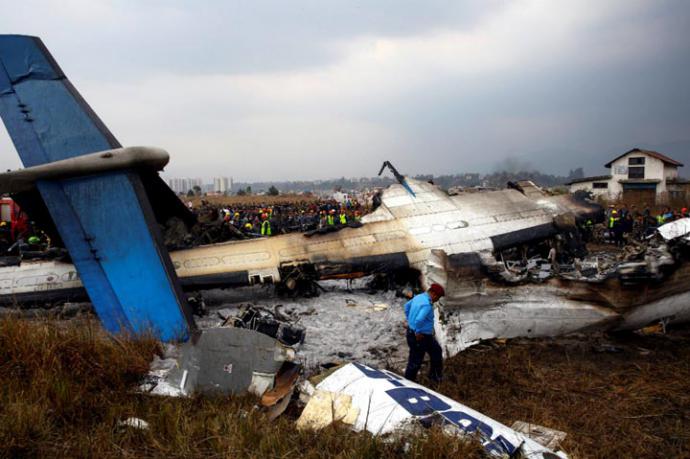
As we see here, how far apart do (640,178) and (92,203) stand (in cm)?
4552

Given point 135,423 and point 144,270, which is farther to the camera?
point 144,270

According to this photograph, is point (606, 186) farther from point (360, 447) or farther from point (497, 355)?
point (360, 447)

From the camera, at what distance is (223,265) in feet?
29.7

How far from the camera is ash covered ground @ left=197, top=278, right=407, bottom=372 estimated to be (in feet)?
22.7

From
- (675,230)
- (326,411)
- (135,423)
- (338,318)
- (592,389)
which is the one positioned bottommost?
(592,389)

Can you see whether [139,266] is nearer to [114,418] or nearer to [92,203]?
[92,203]

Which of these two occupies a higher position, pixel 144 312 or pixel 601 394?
pixel 144 312

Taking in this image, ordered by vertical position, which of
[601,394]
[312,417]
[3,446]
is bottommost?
[601,394]

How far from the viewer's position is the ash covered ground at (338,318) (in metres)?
6.92

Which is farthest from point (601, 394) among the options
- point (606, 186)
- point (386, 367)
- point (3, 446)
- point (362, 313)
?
point (606, 186)

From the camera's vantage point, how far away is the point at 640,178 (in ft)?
134

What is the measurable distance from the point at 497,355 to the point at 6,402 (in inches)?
230

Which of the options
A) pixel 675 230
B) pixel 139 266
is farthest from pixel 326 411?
pixel 675 230

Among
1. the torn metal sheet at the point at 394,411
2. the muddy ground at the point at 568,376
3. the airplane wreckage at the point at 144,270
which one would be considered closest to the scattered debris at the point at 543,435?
the muddy ground at the point at 568,376
